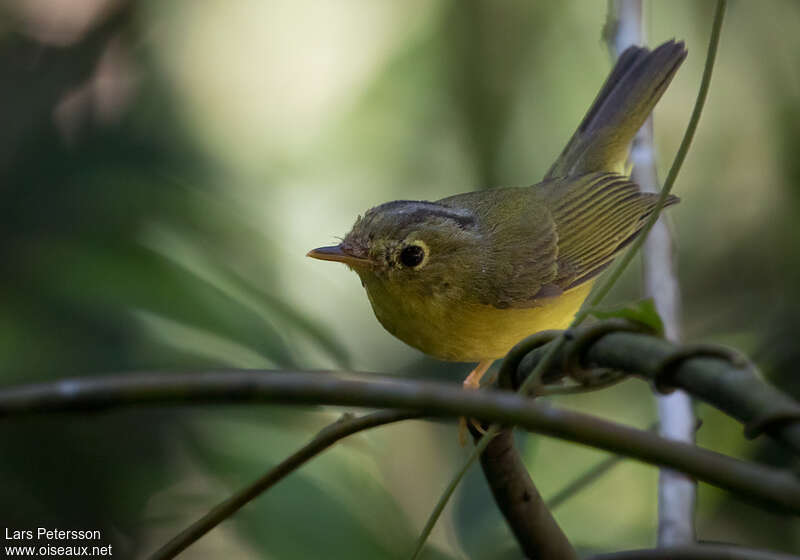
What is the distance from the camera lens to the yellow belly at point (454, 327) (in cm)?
283

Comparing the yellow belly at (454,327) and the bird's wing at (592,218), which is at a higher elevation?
the bird's wing at (592,218)

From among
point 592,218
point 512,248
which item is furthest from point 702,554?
point 592,218

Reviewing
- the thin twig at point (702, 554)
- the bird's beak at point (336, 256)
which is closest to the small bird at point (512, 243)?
the bird's beak at point (336, 256)

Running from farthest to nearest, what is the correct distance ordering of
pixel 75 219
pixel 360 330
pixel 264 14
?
pixel 264 14
pixel 360 330
pixel 75 219

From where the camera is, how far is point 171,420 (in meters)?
2.75

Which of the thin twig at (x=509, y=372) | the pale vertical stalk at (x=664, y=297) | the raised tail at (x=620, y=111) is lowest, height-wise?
the thin twig at (x=509, y=372)

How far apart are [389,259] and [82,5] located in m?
2.16

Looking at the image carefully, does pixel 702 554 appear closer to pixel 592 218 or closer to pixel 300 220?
pixel 592 218

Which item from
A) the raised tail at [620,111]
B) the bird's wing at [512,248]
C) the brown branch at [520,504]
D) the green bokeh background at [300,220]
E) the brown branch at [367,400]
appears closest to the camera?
the brown branch at [367,400]

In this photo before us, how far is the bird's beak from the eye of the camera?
2.69 meters

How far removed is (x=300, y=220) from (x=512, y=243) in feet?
3.65

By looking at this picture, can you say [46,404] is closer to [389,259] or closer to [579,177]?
[389,259]

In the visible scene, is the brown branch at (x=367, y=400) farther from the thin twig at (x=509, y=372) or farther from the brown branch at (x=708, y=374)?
the thin twig at (x=509, y=372)

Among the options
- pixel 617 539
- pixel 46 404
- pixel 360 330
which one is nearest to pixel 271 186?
pixel 360 330
